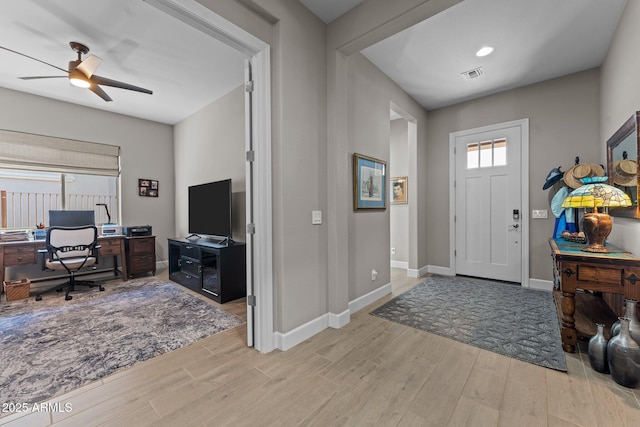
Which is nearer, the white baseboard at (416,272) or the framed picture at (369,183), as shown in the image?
the framed picture at (369,183)

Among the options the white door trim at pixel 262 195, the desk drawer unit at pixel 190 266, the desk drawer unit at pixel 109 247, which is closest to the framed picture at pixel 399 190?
the white door trim at pixel 262 195

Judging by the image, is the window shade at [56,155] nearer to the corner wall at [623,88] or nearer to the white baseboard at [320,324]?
the white baseboard at [320,324]

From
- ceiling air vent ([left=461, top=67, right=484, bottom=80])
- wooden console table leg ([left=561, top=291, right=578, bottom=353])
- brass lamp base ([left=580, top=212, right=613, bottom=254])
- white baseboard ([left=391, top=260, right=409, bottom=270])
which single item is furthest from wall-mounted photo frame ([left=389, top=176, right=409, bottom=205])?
wooden console table leg ([left=561, top=291, right=578, bottom=353])

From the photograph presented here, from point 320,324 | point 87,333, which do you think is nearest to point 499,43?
point 320,324

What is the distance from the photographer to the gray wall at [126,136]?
3.90m

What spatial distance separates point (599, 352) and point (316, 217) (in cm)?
218

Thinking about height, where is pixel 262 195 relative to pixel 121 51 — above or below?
below

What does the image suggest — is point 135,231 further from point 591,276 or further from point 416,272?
point 591,276

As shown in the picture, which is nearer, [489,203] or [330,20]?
[330,20]

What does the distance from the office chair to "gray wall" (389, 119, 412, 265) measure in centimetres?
471

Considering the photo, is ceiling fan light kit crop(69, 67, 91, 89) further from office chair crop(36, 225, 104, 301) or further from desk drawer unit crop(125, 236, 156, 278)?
desk drawer unit crop(125, 236, 156, 278)

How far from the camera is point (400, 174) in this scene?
4.94m

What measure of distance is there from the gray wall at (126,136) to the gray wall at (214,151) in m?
0.22

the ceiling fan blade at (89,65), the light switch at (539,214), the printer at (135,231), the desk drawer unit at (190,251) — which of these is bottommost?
the desk drawer unit at (190,251)
